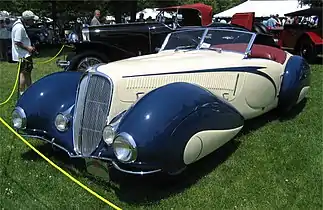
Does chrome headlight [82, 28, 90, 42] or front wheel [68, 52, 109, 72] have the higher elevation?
chrome headlight [82, 28, 90, 42]

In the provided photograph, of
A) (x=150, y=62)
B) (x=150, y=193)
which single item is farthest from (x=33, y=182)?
(x=150, y=62)

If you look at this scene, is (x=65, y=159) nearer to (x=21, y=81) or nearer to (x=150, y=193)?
(x=150, y=193)

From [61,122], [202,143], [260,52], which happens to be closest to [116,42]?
[260,52]

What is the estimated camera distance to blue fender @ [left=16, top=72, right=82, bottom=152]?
16.1 feet

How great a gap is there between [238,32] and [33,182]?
3652mm

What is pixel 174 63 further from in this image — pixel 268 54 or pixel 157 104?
pixel 268 54

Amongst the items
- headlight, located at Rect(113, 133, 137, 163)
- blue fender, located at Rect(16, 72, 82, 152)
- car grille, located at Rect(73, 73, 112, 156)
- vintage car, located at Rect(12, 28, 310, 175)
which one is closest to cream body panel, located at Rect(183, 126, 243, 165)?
vintage car, located at Rect(12, 28, 310, 175)

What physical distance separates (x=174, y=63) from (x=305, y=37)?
33.7 feet

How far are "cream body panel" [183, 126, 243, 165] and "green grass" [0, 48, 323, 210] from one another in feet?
1.29

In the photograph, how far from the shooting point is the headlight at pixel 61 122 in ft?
15.6

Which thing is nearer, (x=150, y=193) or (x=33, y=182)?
(x=150, y=193)

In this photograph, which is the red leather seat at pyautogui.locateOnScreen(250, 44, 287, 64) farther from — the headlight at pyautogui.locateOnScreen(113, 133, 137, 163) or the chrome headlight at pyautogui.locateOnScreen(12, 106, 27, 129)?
the chrome headlight at pyautogui.locateOnScreen(12, 106, 27, 129)

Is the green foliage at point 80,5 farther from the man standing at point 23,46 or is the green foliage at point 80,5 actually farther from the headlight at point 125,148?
the headlight at point 125,148

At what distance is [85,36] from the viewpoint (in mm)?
10734
